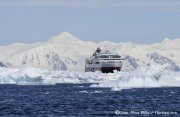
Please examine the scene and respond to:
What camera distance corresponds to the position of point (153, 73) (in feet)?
354

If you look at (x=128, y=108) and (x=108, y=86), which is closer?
(x=128, y=108)

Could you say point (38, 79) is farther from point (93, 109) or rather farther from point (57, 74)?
point (93, 109)

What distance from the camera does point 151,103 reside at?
7419cm

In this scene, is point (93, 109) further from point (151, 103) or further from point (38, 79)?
point (38, 79)

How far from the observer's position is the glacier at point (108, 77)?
362 feet

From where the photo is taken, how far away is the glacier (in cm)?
11031

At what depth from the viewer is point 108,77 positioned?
537ft

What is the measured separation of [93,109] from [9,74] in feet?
266

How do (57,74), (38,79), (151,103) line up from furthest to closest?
(57,74), (38,79), (151,103)

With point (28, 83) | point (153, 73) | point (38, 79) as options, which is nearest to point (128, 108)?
point (153, 73)

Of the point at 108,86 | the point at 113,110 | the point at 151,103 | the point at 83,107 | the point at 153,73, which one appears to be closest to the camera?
the point at 113,110

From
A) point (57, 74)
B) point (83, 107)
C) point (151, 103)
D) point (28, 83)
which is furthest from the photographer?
point (57, 74)

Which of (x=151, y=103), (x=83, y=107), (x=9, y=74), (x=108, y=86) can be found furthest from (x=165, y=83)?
(x=83, y=107)

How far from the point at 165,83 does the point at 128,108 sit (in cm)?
5721
